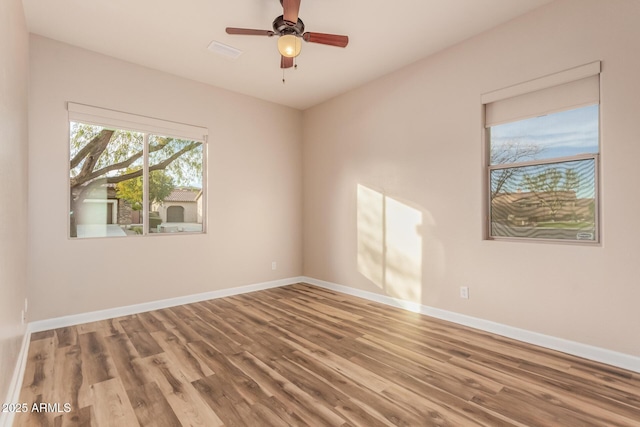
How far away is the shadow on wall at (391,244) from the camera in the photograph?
3807mm

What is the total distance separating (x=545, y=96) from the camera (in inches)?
113

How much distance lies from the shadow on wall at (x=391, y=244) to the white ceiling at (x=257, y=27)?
1.77m

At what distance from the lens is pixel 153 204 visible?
4.07m

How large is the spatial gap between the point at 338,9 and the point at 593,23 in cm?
212

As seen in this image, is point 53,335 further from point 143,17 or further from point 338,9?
point 338,9

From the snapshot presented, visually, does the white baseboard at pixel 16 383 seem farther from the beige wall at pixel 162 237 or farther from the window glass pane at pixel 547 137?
the window glass pane at pixel 547 137

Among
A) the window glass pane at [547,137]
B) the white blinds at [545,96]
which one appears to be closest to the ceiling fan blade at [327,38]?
the white blinds at [545,96]

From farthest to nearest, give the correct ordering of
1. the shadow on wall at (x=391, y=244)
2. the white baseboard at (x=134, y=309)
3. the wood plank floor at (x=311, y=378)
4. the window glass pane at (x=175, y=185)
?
the window glass pane at (x=175, y=185)
the shadow on wall at (x=391, y=244)
the white baseboard at (x=134, y=309)
the wood plank floor at (x=311, y=378)

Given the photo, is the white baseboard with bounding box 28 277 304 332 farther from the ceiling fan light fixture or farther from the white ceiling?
the ceiling fan light fixture

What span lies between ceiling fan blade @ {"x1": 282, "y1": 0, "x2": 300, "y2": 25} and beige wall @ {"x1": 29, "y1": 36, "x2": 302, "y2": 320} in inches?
93.7

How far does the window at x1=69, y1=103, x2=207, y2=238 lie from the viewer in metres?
3.54

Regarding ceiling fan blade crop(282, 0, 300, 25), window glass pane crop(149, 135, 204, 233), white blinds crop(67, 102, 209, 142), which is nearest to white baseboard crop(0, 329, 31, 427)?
window glass pane crop(149, 135, 204, 233)

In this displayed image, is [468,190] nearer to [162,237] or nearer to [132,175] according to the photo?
[162,237]

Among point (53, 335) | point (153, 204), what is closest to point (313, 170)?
point (153, 204)
